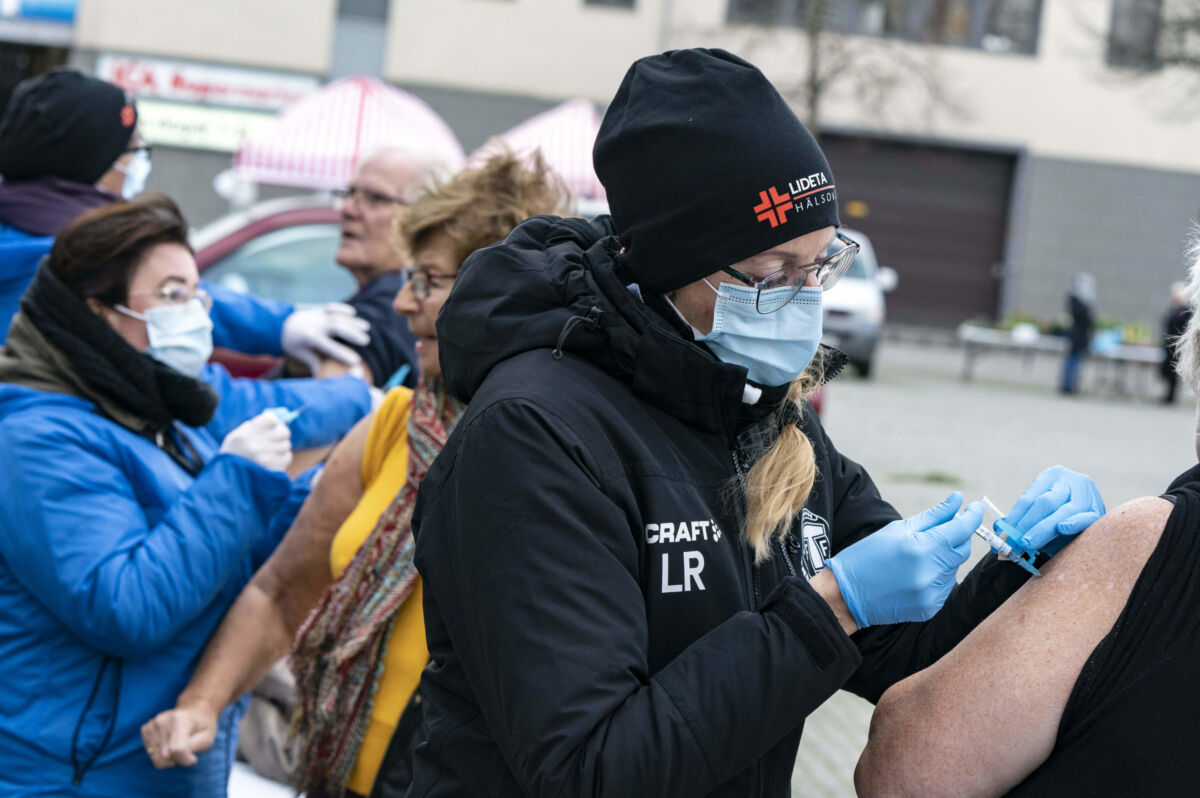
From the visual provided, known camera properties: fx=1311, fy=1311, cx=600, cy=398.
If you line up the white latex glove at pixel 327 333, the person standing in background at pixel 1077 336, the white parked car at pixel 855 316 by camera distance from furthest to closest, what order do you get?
the person standing in background at pixel 1077 336
the white parked car at pixel 855 316
the white latex glove at pixel 327 333

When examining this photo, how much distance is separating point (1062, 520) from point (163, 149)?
23667mm

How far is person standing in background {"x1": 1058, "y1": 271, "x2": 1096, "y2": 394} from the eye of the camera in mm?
18969

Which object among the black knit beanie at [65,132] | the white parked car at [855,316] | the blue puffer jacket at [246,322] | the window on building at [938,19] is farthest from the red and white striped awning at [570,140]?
the window on building at [938,19]

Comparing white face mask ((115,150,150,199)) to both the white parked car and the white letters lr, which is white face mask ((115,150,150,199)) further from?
the white parked car

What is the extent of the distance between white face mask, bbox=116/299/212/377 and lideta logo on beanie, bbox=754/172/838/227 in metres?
1.76

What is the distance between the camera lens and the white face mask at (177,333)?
3072mm

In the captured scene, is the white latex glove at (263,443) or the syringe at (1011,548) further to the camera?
the white latex glove at (263,443)

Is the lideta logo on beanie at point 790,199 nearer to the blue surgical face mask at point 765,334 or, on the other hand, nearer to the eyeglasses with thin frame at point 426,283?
the blue surgical face mask at point 765,334

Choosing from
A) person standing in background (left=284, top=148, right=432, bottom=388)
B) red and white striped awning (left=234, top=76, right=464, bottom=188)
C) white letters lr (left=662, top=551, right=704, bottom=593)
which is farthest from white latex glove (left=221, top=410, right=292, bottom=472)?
red and white striped awning (left=234, top=76, right=464, bottom=188)

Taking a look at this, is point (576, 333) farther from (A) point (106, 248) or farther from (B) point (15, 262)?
(B) point (15, 262)

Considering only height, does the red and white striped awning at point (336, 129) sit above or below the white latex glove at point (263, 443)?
above

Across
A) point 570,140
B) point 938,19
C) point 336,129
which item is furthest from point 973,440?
point 938,19

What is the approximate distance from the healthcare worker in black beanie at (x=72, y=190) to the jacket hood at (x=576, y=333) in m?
2.31

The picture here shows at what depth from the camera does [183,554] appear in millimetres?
2709
